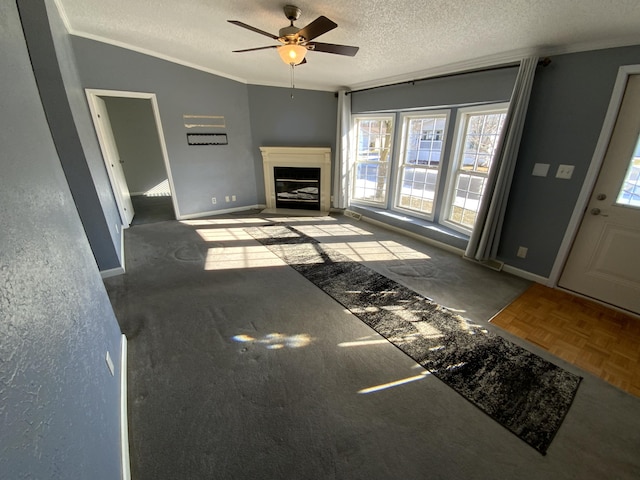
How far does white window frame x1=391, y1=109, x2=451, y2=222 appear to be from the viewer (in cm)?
388

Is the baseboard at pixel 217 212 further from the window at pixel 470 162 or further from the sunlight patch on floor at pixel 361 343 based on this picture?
the sunlight patch on floor at pixel 361 343

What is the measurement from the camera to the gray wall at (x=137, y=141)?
20.3 ft

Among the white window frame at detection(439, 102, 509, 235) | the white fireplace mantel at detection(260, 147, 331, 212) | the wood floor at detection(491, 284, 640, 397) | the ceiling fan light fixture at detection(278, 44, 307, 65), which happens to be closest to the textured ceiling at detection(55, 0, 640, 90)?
the ceiling fan light fixture at detection(278, 44, 307, 65)

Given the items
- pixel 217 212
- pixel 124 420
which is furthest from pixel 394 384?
pixel 217 212

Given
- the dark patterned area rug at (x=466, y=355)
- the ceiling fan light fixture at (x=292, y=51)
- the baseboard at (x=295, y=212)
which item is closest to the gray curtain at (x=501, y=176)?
the dark patterned area rug at (x=466, y=355)

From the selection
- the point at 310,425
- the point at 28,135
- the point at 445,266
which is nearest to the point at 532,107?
the point at 445,266

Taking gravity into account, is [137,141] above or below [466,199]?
above

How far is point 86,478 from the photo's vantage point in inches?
34.2

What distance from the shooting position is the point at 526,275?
308 cm

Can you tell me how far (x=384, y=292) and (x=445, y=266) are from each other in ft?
3.47

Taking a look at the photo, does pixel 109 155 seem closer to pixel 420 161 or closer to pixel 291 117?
pixel 291 117

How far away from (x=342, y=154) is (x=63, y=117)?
386 cm

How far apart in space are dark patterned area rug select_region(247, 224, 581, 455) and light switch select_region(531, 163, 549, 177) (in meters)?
1.78

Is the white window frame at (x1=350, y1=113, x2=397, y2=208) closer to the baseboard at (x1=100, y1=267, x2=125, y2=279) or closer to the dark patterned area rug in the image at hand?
the dark patterned area rug
